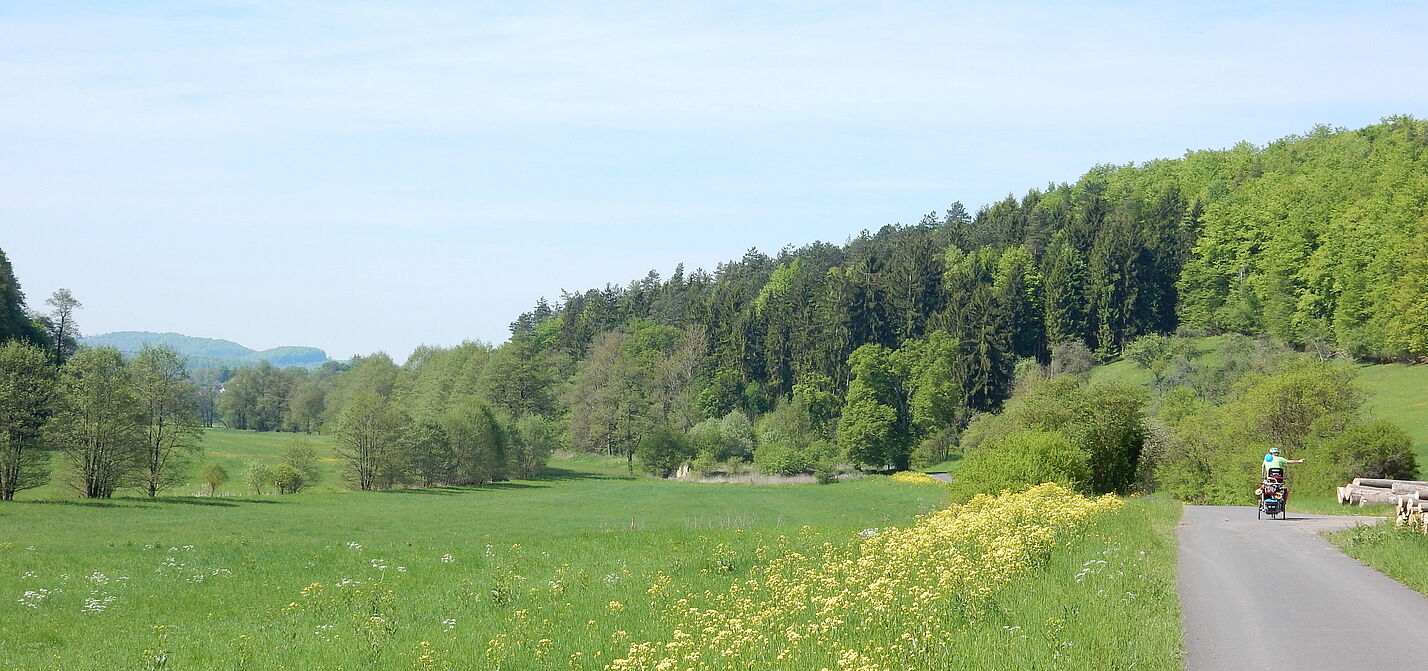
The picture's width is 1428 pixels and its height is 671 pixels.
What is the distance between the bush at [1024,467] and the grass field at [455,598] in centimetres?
386

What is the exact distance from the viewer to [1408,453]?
4297 centimetres

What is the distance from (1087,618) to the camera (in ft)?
41.8

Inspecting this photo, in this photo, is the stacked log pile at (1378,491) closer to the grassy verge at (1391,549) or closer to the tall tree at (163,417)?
the grassy verge at (1391,549)

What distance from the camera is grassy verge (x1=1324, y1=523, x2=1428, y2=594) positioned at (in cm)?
1669

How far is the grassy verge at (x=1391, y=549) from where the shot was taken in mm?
16688

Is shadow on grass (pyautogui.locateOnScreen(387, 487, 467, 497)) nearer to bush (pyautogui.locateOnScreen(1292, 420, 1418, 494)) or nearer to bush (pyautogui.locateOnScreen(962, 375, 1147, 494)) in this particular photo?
bush (pyautogui.locateOnScreen(962, 375, 1147, 494))

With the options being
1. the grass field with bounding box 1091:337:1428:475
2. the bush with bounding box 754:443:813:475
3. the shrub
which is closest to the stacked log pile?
the grass field with bounding box 1091:337:1428:475

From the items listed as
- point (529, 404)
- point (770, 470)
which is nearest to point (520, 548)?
point (770, 470)

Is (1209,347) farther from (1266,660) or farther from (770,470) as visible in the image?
(1266,660)

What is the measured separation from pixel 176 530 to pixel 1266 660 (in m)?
47.5

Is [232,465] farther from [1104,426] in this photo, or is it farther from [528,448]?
[1104,426]

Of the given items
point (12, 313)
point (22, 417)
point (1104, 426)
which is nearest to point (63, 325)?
point (12, 313)

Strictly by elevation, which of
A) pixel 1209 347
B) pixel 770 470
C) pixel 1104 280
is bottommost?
pixel 770 470

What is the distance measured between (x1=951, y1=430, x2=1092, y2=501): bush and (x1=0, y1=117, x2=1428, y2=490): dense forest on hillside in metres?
55.2
